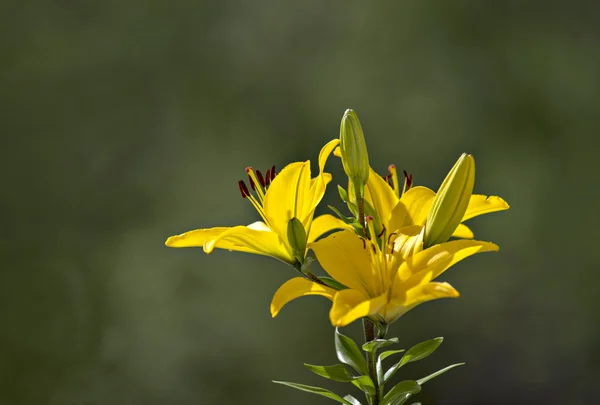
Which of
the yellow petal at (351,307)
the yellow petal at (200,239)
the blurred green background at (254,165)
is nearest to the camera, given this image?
the yellow petal at (351,307)

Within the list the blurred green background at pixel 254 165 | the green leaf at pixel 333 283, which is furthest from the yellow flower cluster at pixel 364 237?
the blurred green background at pixel 254 165

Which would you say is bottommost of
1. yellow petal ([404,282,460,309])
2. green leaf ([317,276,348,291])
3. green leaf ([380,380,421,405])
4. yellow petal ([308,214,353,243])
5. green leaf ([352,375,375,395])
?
green leaf ([380,380,421,405])

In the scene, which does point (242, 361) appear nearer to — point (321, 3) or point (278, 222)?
point (321, 3)

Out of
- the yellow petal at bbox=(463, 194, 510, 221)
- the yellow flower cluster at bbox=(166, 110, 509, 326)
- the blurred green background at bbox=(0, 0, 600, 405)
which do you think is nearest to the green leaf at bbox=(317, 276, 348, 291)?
the yellow flower cluster at bbox=(166, 110, 509, 326)

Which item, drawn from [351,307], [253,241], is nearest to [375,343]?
[351,307]

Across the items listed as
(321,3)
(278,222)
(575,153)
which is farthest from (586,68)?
(278,222)

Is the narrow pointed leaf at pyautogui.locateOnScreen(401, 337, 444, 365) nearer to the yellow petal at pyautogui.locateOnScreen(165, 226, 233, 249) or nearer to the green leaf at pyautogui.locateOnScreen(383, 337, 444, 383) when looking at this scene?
the green leaf at pyautogui.locateOnScreen(383, 337, 444, 383)

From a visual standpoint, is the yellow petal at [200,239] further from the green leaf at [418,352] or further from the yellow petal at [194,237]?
the green leaf at [418,352]
